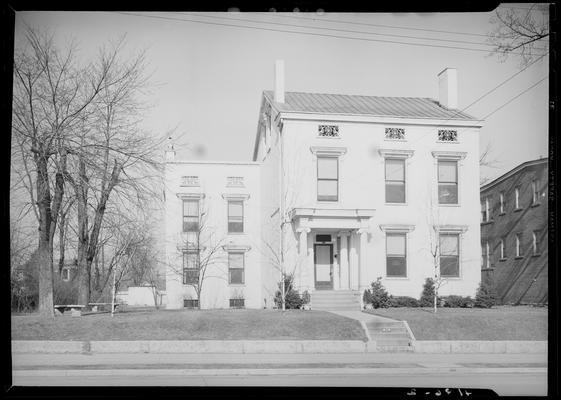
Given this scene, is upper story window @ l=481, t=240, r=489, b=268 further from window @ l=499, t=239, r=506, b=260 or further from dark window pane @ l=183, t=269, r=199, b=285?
dark window pane @ l=183, t=269, r=199, b=285

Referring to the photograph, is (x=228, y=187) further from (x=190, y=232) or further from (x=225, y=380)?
(x=225, y=380)

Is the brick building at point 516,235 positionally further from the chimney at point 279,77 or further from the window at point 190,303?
the window at point 190,303

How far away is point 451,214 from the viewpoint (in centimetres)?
1472

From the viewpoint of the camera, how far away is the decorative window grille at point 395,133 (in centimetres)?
1474

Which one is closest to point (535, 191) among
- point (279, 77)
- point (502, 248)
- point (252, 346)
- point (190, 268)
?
point (502, 248)

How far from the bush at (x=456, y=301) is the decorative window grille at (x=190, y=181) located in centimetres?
621

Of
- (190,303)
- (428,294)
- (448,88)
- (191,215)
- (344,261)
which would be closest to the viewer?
(448,88)

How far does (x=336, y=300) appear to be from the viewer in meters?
17.2

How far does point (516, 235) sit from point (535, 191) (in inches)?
75.3

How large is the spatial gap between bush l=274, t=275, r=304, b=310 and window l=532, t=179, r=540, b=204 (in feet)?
18.0

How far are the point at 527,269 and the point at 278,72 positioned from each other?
21.4 ft

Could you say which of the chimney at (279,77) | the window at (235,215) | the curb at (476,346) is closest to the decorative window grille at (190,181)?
the window at (235,215)

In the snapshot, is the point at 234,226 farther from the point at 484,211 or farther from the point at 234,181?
the point at 484,211
